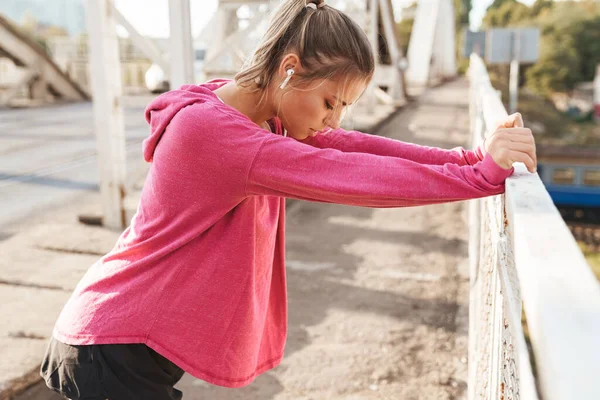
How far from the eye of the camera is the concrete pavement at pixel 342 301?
2.40 m

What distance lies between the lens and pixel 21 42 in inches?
454

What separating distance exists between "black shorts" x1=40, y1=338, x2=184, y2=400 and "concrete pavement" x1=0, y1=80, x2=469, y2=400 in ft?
3.13

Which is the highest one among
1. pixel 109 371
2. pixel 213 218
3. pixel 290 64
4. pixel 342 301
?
pixel 290 64

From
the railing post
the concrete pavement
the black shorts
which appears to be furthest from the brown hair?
the railing post

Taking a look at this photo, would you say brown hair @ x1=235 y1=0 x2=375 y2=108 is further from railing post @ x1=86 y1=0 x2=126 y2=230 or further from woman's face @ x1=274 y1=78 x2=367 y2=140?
railing post @ x1=86 y1=0 x2=126 y2=230

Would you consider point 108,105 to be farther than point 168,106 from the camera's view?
Yes

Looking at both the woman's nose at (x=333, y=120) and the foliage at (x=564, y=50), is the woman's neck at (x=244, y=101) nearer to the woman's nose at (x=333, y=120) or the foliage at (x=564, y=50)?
the woman's nose at (x=333, y=120)

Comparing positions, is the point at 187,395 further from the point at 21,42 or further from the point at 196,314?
the point at 21,42

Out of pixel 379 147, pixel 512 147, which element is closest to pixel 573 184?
pixel 379 147

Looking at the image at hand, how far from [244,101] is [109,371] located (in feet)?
1.93

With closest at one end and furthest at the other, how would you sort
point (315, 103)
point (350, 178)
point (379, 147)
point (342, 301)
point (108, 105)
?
point (350, 178) < point (315, 103) < point (379, 147) < point (342, 301) < point (108, 105)

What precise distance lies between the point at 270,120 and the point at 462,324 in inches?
72.5

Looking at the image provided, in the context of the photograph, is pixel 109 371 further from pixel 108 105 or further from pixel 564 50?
pixel 564 50

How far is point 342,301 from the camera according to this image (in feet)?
10.4
